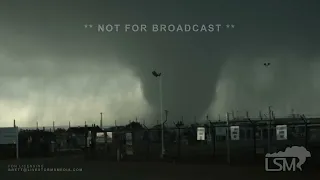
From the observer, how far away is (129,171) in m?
2.97

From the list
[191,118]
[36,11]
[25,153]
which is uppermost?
[36,11]

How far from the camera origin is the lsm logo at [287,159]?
113 inches

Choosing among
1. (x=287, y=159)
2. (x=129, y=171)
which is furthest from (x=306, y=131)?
(x=129, y=171)

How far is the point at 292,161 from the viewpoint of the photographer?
9.46 feet

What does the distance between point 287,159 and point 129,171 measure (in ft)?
4.03

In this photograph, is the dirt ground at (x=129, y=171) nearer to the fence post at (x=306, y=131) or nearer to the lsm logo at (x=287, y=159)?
the lsm logo at (x=287, y=159)

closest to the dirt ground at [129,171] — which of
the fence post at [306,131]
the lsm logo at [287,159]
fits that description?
the lsm logo at [287,159]

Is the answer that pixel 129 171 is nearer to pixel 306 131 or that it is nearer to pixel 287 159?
pixel 287 159

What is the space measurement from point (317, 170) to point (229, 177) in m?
0.65

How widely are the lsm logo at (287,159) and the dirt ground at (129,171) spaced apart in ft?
0.16

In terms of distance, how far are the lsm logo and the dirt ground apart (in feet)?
0.16

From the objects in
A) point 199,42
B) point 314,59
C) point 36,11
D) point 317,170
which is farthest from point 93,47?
point 317,170

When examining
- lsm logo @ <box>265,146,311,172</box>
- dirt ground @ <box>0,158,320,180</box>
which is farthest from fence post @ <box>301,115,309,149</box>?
dirt ground @ <box>0,158,320,180</box>

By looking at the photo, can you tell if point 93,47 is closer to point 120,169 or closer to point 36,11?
point 36,11
